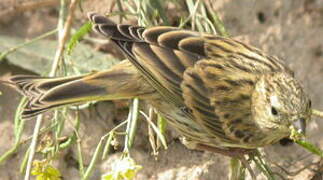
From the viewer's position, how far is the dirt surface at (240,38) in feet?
17.2

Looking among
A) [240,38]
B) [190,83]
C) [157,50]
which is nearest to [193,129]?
[190,83]


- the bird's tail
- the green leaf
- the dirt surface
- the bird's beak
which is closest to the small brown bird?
the bird's tail

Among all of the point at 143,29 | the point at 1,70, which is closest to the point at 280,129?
the point at 143,29

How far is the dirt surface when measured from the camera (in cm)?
525

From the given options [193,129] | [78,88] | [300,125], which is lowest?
[300,125]

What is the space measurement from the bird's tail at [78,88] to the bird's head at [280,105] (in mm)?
735

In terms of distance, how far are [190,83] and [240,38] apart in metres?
1.34

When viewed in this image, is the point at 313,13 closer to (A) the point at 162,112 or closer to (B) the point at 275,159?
(B) the point at 275,159

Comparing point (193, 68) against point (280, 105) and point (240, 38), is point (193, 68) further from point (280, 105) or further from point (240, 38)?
point (240, 38)

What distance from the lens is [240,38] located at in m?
5.75

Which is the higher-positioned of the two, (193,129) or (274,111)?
(193,129)

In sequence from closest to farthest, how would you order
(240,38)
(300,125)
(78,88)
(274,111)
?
(300,125)
(274,111)
(78,88)
(240,38)

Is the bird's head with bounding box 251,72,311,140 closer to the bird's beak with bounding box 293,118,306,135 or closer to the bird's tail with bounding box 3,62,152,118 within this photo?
the bird's beak with bounding box 293,118,306,135

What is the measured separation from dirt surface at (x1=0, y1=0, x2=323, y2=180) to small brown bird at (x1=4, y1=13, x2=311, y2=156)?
610 mm
